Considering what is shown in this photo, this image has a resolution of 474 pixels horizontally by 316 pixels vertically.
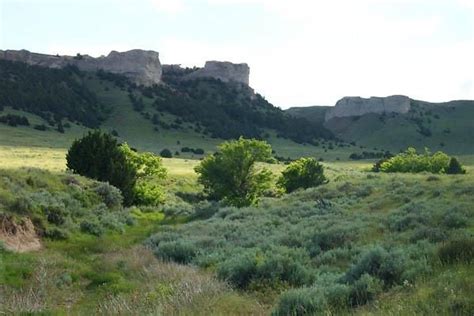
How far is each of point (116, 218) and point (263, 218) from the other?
8686 mm

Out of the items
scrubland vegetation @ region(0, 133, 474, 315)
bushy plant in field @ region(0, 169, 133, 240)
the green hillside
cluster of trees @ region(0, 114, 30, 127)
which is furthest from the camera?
the green hillside

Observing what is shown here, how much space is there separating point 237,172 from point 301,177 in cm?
924

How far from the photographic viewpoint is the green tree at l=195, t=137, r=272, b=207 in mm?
44906

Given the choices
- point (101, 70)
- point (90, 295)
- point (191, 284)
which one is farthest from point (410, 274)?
point (101, 70)

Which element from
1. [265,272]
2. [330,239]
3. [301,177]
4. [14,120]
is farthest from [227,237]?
[14,120]

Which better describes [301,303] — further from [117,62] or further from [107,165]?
[117,62]

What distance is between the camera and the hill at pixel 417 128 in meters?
150

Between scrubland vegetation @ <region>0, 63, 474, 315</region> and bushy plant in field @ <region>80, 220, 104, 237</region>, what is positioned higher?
scrubland vegetation @ <region>0, 63, 474, 315</region>

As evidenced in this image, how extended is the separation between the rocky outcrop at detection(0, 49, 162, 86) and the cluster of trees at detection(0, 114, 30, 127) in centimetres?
5873

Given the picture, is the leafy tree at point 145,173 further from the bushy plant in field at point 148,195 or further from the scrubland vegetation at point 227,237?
the scrubland vegetation at point 227,237

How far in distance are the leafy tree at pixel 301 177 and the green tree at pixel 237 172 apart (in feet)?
19.8

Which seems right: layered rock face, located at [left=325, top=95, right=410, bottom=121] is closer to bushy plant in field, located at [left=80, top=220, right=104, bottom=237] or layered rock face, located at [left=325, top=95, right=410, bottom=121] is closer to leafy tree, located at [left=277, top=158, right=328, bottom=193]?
leafy tree, located at [left=277, top=158, right=328, bottom=193]

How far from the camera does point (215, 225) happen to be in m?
28.1

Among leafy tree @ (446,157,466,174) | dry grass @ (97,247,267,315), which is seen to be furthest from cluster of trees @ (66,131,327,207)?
leafy tree @ (446,157,466,174)
